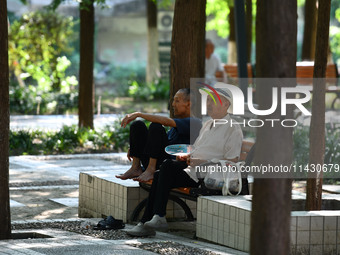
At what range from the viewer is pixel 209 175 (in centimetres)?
690

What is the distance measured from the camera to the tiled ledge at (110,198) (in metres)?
7.73

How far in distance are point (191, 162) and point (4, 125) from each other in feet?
5.53

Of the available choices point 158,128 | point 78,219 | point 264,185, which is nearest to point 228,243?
point 158,128

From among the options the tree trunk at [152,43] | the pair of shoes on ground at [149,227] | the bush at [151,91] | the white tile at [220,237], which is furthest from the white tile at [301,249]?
the tree trunk at [152,43]

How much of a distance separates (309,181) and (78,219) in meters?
2.35

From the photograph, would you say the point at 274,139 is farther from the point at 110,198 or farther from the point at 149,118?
the point at 110,198

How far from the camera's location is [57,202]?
915cm

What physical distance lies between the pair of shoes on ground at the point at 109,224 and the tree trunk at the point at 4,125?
0.85 metres

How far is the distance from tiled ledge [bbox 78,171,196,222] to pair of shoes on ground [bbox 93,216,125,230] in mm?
376

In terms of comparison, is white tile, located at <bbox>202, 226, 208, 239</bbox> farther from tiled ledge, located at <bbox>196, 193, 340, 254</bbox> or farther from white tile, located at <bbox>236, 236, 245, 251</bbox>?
white tile, located at <bbox>236, 236, 245, 251</bbox>

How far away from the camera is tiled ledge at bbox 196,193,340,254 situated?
6133 millimetres

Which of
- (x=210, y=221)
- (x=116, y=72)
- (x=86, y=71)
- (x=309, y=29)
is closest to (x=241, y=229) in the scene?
(x=210, y=221)

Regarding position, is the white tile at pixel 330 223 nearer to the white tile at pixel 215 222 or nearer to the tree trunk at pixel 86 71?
the white tile at pixel 215 222

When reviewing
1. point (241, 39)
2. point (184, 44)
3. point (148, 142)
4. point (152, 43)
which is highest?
point (152, 43)
